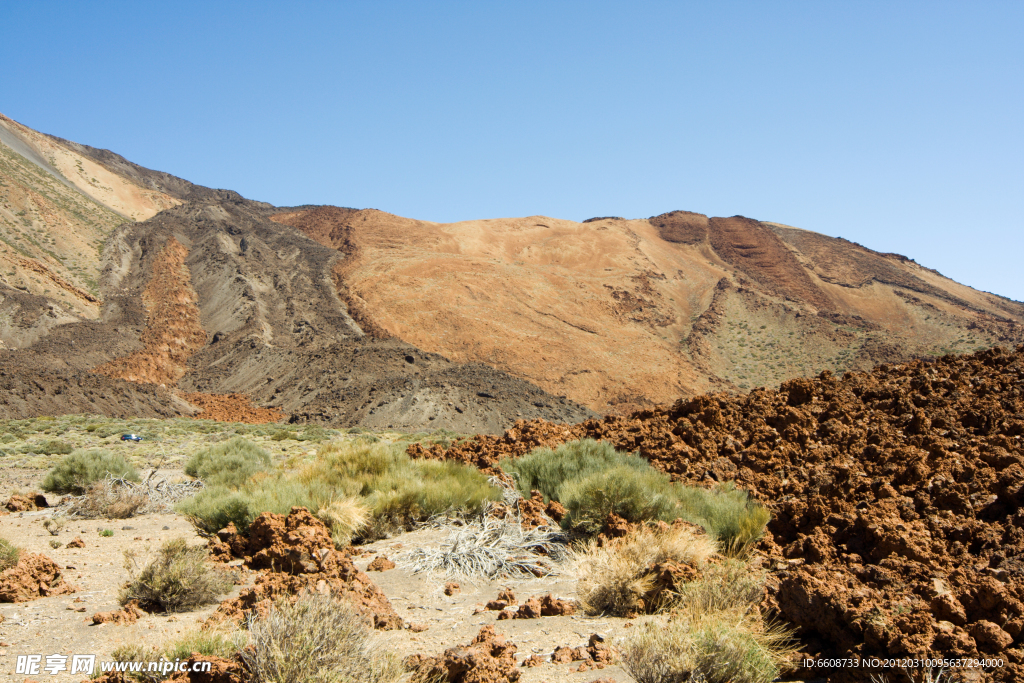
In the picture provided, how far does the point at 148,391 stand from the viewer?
2927cm

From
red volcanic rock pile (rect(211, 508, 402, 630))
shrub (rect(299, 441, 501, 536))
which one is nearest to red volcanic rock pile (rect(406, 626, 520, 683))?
red volcanic rock pile (rect(211, 508, 402, 630))

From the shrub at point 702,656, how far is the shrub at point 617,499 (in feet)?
10.5

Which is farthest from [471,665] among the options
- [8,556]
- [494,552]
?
[8,556]

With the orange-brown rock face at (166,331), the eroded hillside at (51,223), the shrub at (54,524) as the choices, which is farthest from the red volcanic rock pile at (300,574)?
the eroded hillside at (51,223)

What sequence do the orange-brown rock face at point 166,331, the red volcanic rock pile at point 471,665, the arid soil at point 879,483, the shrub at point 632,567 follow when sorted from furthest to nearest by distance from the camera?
the orange-brown rock face at point 166,331, the shrub at point 632,567, the arid soil at point 879,483, the red volcanic rock pile at point 471,665

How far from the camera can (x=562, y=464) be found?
31.7 ft

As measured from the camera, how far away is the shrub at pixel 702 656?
3857 mm

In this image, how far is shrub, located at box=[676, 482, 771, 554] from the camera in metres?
6.49

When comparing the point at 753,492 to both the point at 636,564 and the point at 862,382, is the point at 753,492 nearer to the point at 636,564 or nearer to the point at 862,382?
the point at 636,564

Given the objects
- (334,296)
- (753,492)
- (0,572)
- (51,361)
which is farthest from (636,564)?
(334,296)

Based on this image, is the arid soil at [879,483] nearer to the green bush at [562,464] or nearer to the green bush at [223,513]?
the green bush at [562,464]

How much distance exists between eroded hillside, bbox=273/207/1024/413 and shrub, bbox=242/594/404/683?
118 ft

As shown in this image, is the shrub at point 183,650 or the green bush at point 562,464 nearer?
the shrub at point 183,650

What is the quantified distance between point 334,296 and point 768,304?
38.2 m
